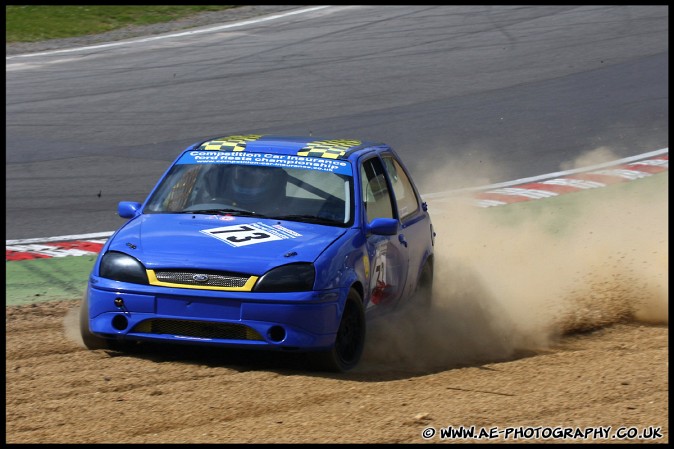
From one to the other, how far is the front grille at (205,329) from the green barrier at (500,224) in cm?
272

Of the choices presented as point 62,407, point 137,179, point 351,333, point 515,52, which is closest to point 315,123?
point 137,179

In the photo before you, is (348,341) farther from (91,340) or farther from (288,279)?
(91,340)

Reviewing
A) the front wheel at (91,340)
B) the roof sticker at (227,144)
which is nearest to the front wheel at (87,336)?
the front wheel at (91,340)

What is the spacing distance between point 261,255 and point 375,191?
162 centimetres

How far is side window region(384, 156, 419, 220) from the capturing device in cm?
915

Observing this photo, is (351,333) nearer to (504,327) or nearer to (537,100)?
(504,327)

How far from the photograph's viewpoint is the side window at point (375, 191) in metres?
8.50

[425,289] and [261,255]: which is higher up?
[261,255]

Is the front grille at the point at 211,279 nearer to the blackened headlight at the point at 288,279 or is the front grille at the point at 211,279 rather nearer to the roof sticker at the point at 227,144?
the blackened headlight at the point at 288,279

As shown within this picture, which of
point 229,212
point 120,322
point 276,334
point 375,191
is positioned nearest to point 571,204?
point 375,191

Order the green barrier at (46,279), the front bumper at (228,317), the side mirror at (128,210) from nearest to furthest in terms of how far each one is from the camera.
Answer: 1. the front bumper at (228,317)
2. the side mirror at (128,210)
3. the green barrier at (46,279)

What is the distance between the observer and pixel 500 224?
13195 millimetres

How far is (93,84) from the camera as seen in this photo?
63.4ft

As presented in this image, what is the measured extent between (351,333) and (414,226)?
5.88ft
